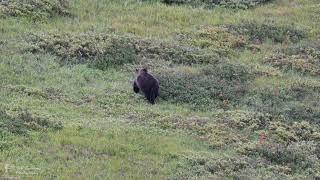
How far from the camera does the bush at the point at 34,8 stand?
2597 centimetres

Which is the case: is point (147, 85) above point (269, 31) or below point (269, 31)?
above

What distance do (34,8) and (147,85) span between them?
946 cm

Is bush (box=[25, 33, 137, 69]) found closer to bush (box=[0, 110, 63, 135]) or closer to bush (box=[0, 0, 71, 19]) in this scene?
bush (box=[0, 0, 71, 19])

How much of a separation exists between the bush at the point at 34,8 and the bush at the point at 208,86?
7.40 meters

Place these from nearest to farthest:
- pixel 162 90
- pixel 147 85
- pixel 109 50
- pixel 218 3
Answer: pixel 147 85
pixel 162 90
pixel 109 50
pixel 218 3

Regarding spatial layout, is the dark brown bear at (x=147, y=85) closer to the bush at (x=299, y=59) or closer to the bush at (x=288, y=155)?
the bush at (x=288, y=155)

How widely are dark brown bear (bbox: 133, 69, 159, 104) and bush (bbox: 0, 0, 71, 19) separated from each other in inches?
312

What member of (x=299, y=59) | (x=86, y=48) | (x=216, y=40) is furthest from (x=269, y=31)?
(x=86, y=48)

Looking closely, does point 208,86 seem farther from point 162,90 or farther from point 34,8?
point 34,8

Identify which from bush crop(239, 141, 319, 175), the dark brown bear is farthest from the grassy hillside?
the dark brown bear

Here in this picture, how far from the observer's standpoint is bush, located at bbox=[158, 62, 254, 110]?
63.9 ft

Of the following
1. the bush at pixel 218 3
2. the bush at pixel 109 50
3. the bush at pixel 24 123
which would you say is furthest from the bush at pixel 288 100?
the bush at pixel 218 3

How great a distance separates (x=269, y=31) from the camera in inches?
1094

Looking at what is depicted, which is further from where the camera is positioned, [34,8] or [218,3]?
[218,3]
